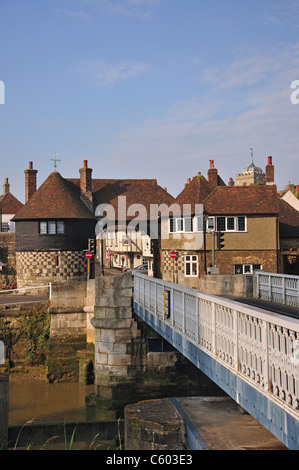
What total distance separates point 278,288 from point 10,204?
47774mm

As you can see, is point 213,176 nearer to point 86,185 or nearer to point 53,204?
point 86,185

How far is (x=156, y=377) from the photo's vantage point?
61.0ft

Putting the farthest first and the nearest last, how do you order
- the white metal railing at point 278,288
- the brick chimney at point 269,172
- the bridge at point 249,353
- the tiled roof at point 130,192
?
the tiled roof at point 130,192 < the brick chimney at point 269,172 < the white metal railing at point 278,288 < the bridge at point 249,353

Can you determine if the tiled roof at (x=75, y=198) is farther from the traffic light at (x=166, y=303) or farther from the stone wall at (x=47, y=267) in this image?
the traffic light at (x=166, y=303)

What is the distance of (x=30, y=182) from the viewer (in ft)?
137

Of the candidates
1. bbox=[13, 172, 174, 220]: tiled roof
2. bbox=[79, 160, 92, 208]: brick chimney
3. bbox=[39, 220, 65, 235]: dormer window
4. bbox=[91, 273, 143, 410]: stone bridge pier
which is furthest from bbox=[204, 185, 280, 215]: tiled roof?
bbox=[91, 273, 143, 410]: stone bridge pier

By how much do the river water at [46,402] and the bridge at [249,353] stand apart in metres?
9.40

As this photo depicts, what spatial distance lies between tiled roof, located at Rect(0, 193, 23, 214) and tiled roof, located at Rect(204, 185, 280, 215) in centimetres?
2793

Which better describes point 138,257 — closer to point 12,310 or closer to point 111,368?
point 12,310

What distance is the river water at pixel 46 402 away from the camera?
1920cm

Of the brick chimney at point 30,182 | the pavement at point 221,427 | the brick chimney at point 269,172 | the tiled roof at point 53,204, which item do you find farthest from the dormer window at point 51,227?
the pavement at point 221,427

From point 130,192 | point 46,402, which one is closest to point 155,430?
point 46,402

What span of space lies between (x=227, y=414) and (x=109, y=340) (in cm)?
980

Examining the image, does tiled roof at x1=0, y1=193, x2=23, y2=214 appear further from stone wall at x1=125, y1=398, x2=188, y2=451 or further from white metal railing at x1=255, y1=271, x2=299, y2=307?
stone wall at x1=125, y1=398, x2=188, y2=451
